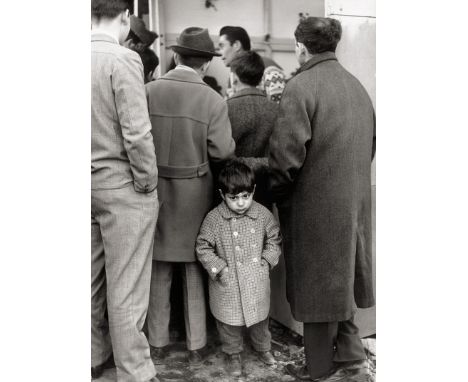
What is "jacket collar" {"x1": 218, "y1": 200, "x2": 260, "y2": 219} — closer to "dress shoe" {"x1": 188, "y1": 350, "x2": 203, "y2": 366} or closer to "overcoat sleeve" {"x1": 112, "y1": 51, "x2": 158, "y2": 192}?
"overcoat sleeve" {"x1": 112, "y1": 51, "x2": 158, "y2": 192}

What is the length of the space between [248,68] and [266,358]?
165 cm

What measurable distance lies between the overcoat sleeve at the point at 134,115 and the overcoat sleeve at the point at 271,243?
29.8 inches

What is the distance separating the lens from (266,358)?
9.85ft

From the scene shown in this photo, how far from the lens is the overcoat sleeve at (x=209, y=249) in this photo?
2.76 meters

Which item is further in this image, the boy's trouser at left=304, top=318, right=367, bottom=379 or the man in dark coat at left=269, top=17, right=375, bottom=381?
the boy's trouser at left=304, top=318, right=367, bottom=379

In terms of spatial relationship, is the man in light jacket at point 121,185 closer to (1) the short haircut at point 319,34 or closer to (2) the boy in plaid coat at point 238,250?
(2) the boy in plaid coat at point 238,250

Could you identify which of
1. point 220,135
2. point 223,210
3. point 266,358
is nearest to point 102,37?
point 220,135

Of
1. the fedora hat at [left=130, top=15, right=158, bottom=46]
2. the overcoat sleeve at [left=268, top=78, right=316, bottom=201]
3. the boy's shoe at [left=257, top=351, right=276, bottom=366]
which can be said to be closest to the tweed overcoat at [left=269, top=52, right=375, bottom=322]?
the overcoat sleeve at [left=268, top=78, right=316, bottom=201]

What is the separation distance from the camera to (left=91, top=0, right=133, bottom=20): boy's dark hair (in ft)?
7.71

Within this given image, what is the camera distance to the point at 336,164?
2.62m

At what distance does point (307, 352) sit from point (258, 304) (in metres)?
0.35

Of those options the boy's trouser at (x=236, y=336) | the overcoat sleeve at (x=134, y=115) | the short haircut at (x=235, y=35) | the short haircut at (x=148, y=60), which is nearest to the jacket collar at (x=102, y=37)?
the overcoat sleeve at (x=134, y=115)

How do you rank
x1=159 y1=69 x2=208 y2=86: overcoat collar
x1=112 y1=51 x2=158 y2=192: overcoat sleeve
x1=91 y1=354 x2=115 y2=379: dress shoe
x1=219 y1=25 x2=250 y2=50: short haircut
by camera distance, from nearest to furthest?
x1=112 y1=51 x2=158 y2=192: overcoat sleeve < x1=91 y1=354 x2=115 y2=379: dress shoe < x1=159 y1=69 x2=208 y2=86: overcoat collar < x1=219 y1=25 x2=250 y2=50: short haircut
